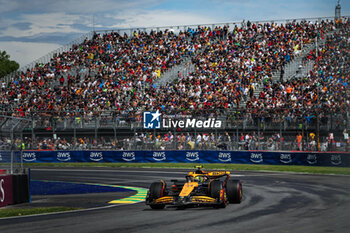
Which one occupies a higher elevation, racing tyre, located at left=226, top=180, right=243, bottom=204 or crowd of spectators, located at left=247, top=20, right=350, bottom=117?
crowd of spectators, located at left=247, top=20, right=350, bottom=117

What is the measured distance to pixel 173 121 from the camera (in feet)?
118

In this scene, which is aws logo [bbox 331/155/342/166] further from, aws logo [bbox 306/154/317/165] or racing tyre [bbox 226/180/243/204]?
racing tyre [bbox 226/180/243/204]

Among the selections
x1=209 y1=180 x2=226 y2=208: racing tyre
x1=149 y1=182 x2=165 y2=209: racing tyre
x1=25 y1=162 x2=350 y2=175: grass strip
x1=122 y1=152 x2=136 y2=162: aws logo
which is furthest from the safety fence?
x1=122 y1=152 x2=136 y2=162: aws logo

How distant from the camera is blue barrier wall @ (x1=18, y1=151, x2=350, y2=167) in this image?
106ft

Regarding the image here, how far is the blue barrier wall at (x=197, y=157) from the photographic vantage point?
3244 centimetres

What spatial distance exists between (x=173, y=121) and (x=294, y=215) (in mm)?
23367

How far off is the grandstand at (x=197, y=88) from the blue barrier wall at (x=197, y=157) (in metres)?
0.64

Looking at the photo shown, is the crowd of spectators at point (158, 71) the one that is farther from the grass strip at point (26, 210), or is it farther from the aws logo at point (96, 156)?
the grass strip at point (26, 210)

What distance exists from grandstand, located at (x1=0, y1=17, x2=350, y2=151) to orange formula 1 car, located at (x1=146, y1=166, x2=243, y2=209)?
14.9 metres

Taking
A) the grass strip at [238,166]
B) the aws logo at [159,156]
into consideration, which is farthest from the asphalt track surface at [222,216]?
the aws logo at [159,156]

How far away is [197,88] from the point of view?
4375 cm

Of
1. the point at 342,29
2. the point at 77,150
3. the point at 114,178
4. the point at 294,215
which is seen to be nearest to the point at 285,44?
the point at 342,29

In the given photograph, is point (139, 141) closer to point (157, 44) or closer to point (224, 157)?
point (224, 157)

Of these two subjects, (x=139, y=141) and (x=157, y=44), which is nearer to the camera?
(x=139, y=141)
